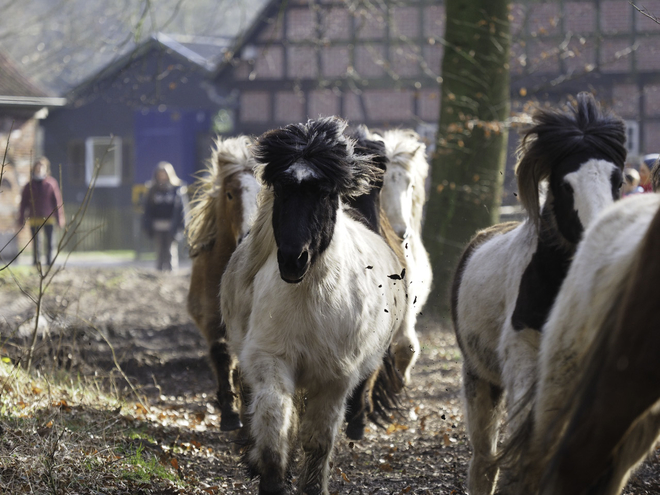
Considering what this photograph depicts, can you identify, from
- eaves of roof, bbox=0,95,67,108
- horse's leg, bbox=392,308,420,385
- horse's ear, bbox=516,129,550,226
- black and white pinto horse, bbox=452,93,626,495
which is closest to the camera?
black and white pinto horse, bbox=452,93,626,495

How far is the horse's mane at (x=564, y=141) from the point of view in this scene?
3.86 metres

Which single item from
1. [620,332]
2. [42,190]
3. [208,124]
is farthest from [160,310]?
[208,124]

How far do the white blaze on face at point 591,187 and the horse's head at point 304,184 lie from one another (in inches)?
51.2

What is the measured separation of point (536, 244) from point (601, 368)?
1.51 metres

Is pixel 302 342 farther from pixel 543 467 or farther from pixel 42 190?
pixel 42 190

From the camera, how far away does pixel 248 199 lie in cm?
620

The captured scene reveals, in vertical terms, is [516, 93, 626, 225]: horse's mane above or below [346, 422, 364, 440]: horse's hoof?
above

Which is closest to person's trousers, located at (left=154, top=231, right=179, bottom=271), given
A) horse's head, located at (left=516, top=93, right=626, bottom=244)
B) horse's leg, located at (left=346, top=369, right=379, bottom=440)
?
horse's leg, located at (left=346, top=369, right=379, bottom=440)

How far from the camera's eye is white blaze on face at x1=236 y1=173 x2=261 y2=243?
606 centimetres

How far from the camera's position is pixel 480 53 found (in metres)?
10.3

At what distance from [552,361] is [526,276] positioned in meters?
0.86

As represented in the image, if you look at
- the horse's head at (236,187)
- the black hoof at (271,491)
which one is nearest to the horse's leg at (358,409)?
the horse's head at (236,187)

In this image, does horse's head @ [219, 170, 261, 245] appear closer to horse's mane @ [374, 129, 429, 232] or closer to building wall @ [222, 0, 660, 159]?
horse's mane @ [374, 129, 429, 232]

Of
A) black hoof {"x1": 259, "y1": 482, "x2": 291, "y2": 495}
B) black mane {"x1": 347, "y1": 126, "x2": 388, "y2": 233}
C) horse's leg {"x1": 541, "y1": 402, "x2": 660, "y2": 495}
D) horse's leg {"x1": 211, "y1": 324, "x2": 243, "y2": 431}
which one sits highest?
black mane {"x1": 347, "y1": 126, "x2": 388, "y2": 233}
